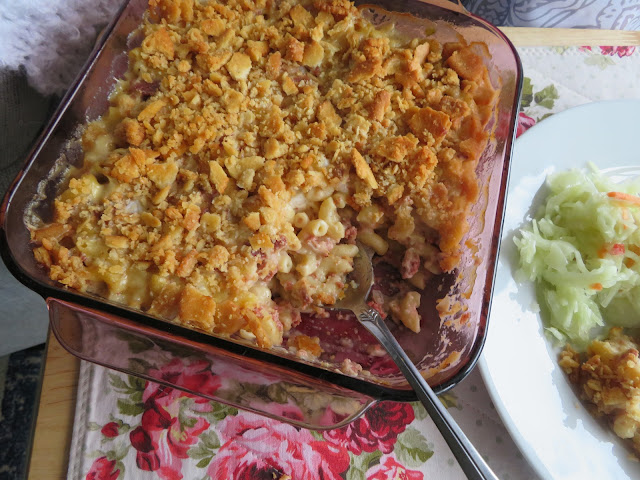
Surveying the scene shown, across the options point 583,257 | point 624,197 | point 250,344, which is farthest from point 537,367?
point 250,344

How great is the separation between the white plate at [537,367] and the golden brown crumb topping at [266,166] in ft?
0.59

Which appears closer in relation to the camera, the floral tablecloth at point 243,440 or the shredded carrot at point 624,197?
the floral tablecloth at point 243,440

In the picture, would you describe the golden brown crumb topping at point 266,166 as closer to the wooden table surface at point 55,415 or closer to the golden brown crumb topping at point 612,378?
the wooden table surface at point 55,415

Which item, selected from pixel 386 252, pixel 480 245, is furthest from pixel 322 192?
pixel 480 245

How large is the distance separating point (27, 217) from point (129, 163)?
19 centimetres

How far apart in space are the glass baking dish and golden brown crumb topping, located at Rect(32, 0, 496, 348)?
3 cm

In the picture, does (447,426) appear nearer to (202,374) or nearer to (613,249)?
(202,374)

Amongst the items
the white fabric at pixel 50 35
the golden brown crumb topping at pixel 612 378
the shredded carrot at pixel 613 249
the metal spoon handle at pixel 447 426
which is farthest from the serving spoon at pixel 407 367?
the white fabric at pixel 50 35

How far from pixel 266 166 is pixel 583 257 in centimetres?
67

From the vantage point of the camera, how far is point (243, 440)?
963 mm

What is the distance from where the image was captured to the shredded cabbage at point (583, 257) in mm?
1036

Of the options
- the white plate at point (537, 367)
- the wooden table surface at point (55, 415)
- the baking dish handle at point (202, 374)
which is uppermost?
the white plate at point (537, 367)

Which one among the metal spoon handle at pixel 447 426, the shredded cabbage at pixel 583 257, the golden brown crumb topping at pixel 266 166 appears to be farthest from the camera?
the shredded cabbage at pixel 583 257

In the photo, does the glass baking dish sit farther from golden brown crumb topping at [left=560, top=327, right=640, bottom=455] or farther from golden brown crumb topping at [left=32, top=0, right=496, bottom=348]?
golden brown crumb topping at [left=560, top=327, right=640, bottom=455]
